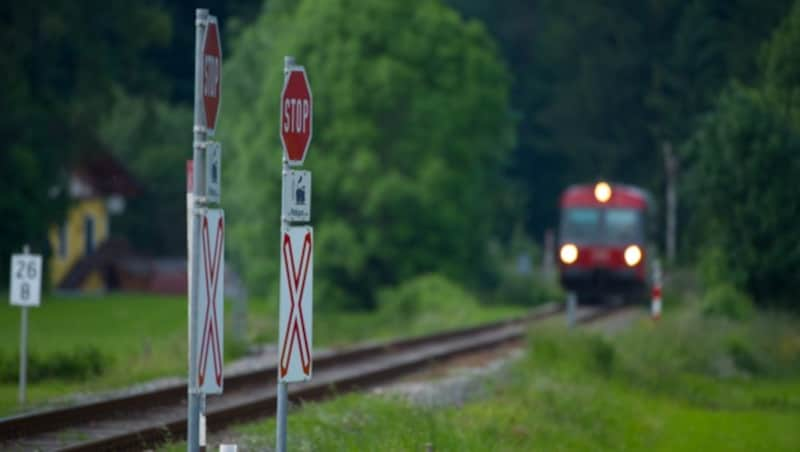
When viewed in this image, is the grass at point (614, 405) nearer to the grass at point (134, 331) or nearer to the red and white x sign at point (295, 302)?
the red and white x sign at point (295, 302)

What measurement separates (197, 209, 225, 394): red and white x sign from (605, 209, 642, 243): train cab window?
A: 32.7m

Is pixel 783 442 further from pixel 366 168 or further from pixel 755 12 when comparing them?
pixel 755 12

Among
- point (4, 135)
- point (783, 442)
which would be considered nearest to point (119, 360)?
point (783, 442)

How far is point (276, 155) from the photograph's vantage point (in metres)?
49.2

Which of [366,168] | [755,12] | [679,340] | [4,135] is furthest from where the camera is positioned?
[755,12]

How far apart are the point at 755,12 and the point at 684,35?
357 cm

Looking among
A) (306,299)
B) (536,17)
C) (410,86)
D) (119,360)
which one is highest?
(536,17)

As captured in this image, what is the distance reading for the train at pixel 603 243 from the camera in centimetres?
4166

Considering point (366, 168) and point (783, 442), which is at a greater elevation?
point (366, 168)

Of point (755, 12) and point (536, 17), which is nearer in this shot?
point (755, 12)

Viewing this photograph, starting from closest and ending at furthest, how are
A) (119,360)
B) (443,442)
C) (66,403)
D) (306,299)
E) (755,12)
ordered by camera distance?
(306,299) < (443,442) < (66,403) < (119,360) < (755,12)

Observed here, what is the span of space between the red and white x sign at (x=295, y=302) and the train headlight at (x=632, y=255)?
31574mm

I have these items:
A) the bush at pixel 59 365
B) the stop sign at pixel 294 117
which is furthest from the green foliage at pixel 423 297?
the stop sign at pixel 294 117

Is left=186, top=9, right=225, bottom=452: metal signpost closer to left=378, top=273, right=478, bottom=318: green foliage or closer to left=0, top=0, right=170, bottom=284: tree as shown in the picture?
left=378, top=273, right=478, bottom=318: green foliage
